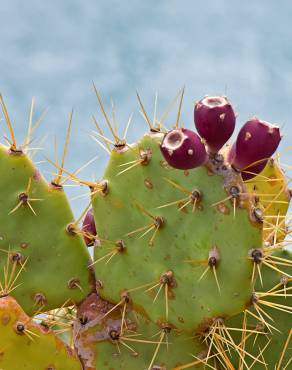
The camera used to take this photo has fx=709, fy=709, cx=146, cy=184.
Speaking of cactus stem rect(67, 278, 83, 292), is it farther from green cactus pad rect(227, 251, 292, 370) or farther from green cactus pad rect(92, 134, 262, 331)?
green cactus pad rect(227, 251, 292, 370)

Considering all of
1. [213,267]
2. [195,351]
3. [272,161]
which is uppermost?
[213,267]

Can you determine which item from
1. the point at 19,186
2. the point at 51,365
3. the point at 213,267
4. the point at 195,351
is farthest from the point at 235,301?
the point at 19,186

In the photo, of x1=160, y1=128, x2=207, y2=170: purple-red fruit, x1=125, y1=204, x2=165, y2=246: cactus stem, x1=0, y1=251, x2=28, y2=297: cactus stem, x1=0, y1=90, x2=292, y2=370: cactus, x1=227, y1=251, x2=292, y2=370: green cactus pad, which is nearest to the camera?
x1=160, y1=128, x2=207, y2=170: purple-red fruit

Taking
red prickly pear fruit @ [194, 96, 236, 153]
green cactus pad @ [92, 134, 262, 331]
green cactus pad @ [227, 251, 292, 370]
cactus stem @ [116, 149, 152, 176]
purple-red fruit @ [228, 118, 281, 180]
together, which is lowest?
green cactus pad @ [227, 251, 292, 370]

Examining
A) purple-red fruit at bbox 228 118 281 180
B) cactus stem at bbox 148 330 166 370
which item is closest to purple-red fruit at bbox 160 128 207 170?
purple-red fruit at bbox 228 118 281 180

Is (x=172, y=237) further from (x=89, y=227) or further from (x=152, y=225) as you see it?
(x=89, y=227)

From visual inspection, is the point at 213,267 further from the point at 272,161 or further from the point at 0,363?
the point at 272,161

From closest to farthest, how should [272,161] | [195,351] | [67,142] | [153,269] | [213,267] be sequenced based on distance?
→ [213,267] → [153,269] → [195,351] → [67,142] → [272,161]
